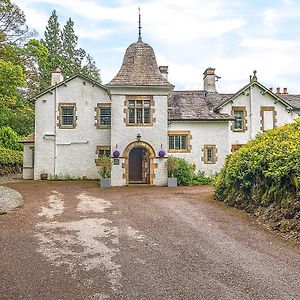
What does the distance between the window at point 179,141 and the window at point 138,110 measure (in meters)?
2.90

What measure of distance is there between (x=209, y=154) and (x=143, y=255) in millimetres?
18189

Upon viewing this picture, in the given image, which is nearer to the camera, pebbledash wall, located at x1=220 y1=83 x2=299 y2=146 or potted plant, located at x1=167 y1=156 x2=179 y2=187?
potted plant, located at x1=167 y1=156 x2=179 y2=187

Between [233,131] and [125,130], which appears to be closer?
[125,130]

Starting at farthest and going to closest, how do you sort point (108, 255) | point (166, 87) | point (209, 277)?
point (166, 87) → point (108, 255) → point (209, 277)

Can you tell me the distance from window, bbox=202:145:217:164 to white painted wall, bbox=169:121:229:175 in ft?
0.66

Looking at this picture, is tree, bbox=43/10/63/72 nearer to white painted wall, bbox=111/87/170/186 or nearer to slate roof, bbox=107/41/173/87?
slate roof, bbox=107/41/173/87

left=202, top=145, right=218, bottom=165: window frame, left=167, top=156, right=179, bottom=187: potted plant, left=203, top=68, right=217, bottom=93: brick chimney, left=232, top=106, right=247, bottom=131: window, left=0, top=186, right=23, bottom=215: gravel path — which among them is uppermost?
left=203, top=68, right=217, bottom=93: brick chimney

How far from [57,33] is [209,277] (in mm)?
50855

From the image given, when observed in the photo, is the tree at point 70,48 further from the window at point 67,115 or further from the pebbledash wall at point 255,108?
the pebbledash wall at point 255,108

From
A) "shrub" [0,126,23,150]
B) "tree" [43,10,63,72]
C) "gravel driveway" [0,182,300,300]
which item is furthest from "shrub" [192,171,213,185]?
"tree" [43,10,63,72]

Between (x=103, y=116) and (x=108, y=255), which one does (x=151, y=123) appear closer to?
(x=103, y=116)

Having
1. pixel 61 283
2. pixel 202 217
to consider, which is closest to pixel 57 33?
pixel 202 217

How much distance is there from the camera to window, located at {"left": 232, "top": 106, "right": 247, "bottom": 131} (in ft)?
88.3

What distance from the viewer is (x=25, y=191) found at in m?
19.2
